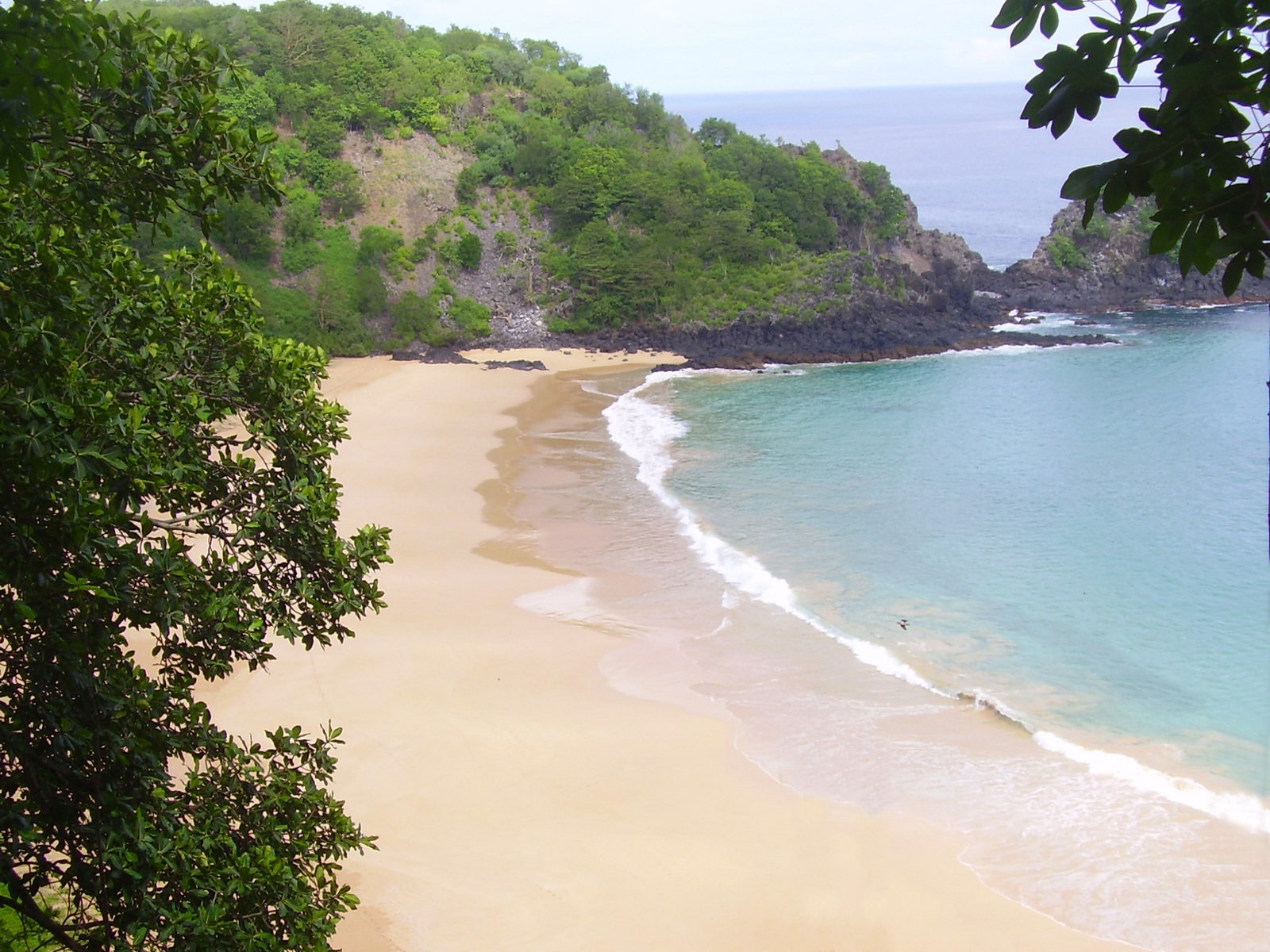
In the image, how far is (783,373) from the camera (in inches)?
1336

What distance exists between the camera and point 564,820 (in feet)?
33.1

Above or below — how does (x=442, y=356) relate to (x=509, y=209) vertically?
below

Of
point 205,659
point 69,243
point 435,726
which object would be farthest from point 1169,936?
point 69,243

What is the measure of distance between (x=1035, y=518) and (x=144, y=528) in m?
18.7

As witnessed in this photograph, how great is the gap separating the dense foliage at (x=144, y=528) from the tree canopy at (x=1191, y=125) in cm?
313

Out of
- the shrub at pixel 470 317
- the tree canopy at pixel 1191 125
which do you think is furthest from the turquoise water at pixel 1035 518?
the tree canopy at pixel 1191 125

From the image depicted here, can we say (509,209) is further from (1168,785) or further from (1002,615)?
(1168,785)

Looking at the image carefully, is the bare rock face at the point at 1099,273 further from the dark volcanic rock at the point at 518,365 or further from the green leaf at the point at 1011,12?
the green leaf at the point at 1011,12

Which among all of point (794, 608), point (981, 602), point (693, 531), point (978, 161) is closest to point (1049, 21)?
point (794, 608)

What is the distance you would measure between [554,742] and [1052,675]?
6.55m

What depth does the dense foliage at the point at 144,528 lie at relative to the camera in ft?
13.8

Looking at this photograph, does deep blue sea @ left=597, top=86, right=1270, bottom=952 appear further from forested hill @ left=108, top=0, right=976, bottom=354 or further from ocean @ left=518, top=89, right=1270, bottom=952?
forested hill @ left=108, top=0, right=976, bottom=354

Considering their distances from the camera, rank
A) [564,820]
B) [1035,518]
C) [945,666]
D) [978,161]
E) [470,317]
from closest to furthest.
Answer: [564,820], [945,666], [1035,518], [470,317], [978,161]

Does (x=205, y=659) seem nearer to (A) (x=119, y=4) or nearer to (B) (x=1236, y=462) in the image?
(B) (x=1236, y=462)
